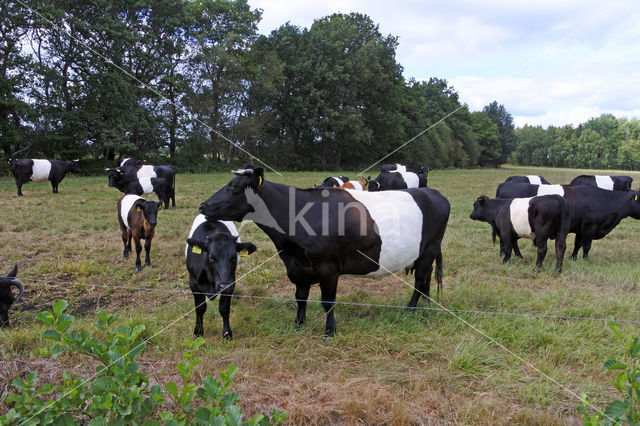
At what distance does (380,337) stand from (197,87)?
3115 cm

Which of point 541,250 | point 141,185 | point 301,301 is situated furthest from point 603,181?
point 141,185

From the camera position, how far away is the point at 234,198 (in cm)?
426

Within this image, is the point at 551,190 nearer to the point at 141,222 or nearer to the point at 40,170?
the point at 141,222

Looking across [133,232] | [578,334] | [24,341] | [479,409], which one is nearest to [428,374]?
[479,409]

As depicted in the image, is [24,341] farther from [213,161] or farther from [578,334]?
[213,161]

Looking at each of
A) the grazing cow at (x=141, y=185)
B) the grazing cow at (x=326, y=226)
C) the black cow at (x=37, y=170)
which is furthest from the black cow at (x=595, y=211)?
the black cow at (x=37, y=170)

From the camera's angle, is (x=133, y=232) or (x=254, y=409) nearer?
(x=254, y=409)

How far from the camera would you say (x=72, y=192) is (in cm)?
1667

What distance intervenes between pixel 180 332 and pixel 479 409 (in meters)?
3.19

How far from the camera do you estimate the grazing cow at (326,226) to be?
4266 millimetres

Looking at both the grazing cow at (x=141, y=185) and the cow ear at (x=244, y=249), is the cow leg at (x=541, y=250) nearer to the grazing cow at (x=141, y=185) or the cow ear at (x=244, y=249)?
the cow ear at (x=244, y=249)

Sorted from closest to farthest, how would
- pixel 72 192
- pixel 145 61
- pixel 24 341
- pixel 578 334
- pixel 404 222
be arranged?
pixel 24 341 → pixel 578 334 → pixel 404 222 → pixel 72 192 → pixel 145 61

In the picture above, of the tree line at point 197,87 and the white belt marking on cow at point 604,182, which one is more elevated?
the tree line at point 197,87

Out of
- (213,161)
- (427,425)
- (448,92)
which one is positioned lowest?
(427,425)
